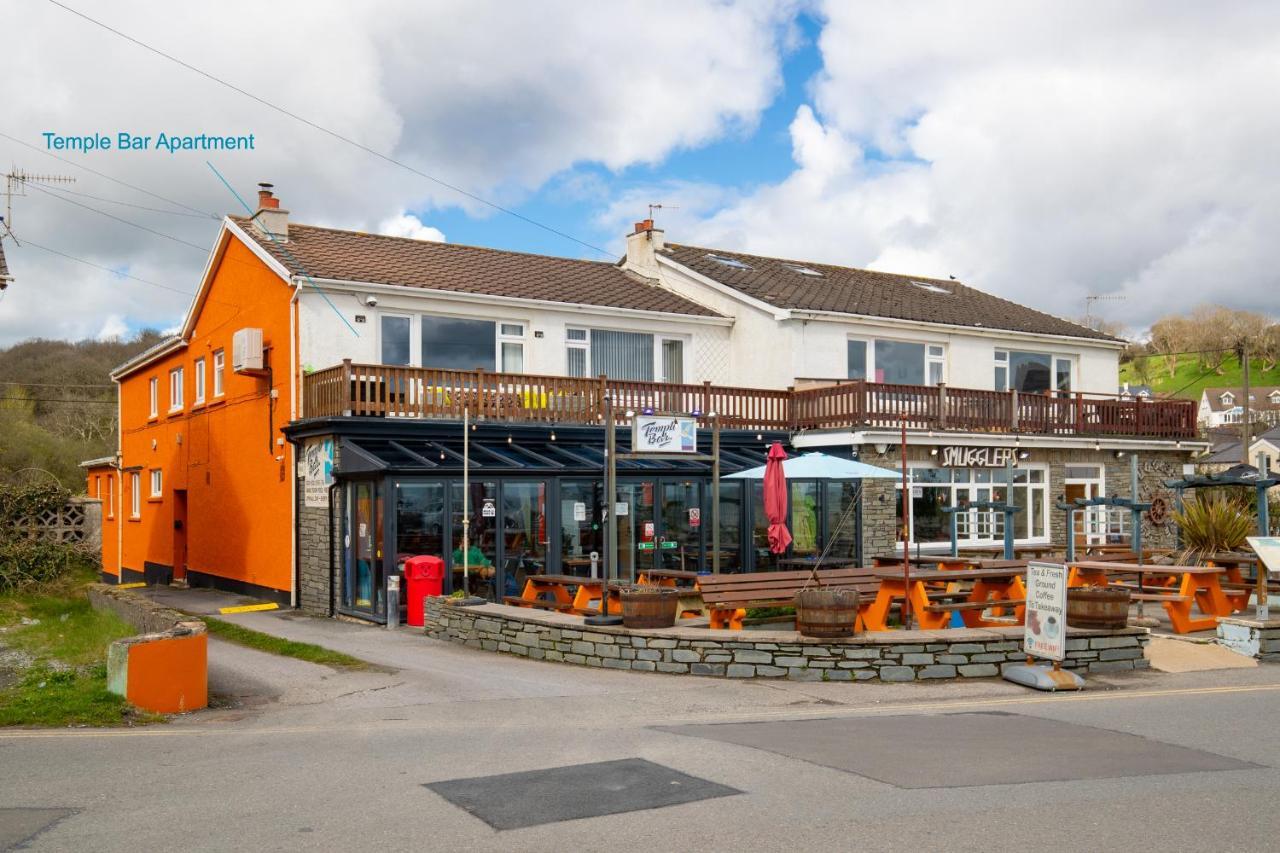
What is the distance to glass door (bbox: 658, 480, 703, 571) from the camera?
68.2 feet

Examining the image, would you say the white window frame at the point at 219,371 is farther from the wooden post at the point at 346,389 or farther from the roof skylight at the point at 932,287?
the roof skylight at the point at 932,287

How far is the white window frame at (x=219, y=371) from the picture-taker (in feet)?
83.5

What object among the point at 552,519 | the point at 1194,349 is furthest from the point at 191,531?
the point at 1194,349

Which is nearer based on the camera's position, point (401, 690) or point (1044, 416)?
point (401, 690)

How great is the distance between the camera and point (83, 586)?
25.4 metres

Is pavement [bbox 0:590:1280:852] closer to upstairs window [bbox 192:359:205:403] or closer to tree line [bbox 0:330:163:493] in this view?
upstairs window [bbox 192:359:205:403]

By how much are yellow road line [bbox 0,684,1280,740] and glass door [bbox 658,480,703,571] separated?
10.2 meters

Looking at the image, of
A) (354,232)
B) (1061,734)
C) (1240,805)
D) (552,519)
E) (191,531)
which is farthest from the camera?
(191,531)

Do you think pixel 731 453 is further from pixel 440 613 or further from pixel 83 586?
→ pixel 83 586

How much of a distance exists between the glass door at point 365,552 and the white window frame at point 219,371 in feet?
26.5

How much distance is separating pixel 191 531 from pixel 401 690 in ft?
58.0

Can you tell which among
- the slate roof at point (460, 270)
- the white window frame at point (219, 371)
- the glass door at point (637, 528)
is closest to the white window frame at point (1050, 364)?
the slate roof at point (460, 270)

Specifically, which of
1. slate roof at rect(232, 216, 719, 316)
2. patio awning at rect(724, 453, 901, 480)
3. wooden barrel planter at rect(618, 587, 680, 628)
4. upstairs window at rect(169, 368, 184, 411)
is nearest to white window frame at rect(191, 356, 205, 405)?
upstairs window at rect(169, 368, 184, 411)

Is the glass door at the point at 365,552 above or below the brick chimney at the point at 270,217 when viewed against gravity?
below
